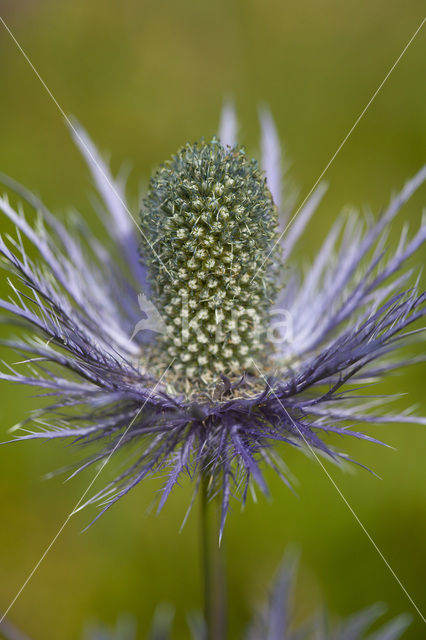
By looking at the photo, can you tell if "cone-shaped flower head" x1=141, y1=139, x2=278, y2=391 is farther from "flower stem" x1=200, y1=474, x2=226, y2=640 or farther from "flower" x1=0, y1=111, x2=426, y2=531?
"flower stem" x1=200, y1=474, x2=226, y2=640

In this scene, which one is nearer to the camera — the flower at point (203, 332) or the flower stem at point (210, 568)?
the flower at point (203, 332)

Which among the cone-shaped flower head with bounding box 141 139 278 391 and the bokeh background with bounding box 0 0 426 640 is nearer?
the cone-shaped flower head with bounding box 141 139 278 391

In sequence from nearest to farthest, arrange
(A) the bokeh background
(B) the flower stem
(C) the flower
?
(C) the flower < (B) the flower stem < (A) the bokeh background

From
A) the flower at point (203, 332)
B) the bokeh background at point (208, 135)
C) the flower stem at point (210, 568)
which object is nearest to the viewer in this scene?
the flower at point (203, 332)

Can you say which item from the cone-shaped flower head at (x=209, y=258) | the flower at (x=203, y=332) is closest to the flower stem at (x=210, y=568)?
the flower at (x=203, y=332)

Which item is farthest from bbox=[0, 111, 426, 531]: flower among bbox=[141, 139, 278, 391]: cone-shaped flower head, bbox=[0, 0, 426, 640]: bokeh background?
bbox=[0, 0, 426, 640]: bokeh background

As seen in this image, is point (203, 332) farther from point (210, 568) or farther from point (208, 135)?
point (208, 135)

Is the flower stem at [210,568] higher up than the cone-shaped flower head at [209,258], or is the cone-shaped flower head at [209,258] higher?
the cone-shaped flower head at [209,258]

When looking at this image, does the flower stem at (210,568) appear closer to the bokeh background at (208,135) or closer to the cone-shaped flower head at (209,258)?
the cone-shaped flower head at (209,258)
